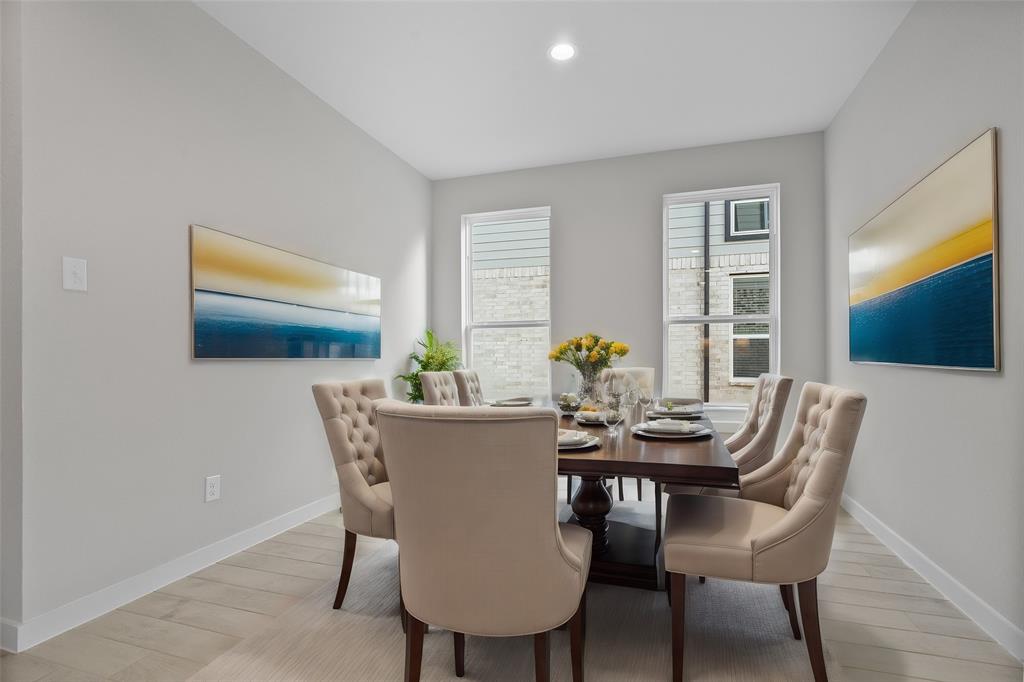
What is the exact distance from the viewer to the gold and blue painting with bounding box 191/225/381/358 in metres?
2.67

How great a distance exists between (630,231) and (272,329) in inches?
119

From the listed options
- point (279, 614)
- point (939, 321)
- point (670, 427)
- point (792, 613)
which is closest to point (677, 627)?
point (792, 613)

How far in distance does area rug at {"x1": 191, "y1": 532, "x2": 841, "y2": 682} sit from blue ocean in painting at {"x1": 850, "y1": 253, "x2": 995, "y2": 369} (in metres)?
1.28

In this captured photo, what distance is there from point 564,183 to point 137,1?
10.8ft

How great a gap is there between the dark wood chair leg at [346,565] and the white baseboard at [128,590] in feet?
2.99

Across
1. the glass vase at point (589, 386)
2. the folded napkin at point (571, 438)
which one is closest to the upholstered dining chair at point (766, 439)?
the glass vase at point (589, 386)

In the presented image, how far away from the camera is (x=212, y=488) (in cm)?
273

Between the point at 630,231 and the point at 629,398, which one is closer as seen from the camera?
the point at 629,398

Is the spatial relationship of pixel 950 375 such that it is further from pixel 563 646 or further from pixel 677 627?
pixel 563 646

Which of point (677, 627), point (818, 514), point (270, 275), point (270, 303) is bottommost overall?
point (677, 627)

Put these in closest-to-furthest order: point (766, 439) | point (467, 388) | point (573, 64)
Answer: point (766, 439) < point (573, 64) < point (467, 388)

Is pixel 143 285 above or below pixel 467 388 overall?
above

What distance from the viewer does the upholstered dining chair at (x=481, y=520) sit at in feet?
4.21

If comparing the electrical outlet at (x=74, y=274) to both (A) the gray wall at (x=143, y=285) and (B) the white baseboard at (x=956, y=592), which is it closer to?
(A) the gray wall at (x=143, y=285)
